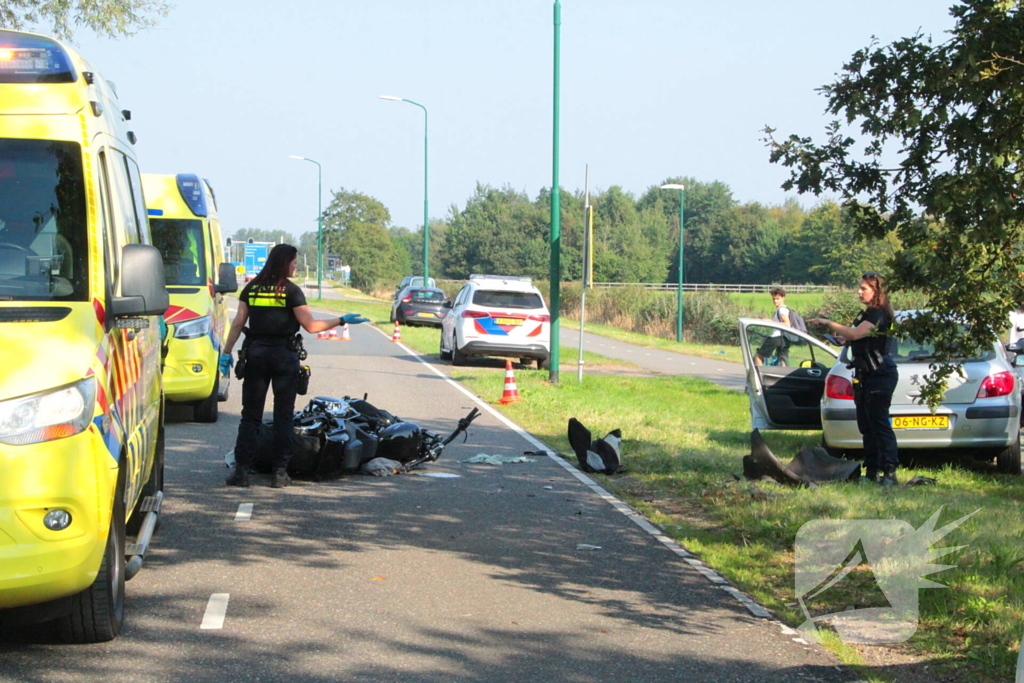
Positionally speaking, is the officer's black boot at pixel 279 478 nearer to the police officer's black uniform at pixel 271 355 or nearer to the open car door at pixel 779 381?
the police officer's black uniform at pixel 271 355

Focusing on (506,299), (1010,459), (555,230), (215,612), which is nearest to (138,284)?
(215,612)

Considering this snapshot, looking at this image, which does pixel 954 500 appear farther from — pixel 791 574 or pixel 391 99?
pixel 391 99

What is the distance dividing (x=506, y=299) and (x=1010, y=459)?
12895 millimetres

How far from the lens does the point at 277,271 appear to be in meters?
8.55

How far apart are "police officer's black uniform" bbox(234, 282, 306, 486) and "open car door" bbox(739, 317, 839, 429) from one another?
514 cm

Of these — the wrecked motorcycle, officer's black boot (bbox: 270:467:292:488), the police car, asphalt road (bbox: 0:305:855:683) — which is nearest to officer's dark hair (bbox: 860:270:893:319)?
asphalt road (bbox: 0:305:855:683)

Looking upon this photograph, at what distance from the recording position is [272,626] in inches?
208

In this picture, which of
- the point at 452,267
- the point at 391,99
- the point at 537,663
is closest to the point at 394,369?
the point at 537,663

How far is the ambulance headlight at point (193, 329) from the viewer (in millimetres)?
12043

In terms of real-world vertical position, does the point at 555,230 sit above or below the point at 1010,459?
above

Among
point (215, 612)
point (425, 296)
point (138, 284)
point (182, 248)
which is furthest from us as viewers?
point (425, 296)

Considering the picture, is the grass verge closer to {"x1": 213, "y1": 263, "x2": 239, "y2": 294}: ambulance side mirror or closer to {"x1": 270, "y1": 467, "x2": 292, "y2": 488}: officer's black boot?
{"x1": 270, "y1": 467, "x2": 292, "y2": 488}: officer's black boot

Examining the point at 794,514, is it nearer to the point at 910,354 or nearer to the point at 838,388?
the point at 838,388

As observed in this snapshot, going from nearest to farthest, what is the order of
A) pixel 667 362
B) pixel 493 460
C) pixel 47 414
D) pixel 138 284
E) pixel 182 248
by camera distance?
pixel 47 414 → pixel 138 284 → pixel 493 460 → pixel 182 248 → pixel 667 362
